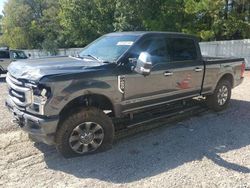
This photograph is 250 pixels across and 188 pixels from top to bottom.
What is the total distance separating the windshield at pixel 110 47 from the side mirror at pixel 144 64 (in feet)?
1.57

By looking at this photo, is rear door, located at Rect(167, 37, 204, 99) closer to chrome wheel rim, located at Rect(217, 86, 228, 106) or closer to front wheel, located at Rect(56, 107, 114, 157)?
chrome wheel rim, located at Rect(217, 86, 228, 106)

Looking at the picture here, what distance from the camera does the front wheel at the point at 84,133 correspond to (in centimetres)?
463

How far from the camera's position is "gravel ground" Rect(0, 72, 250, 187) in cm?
413

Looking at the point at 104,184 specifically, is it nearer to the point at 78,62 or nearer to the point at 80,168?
the point at 80,168

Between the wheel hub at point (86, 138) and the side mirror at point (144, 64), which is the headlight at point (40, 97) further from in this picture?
the side mirror at point (144, 64)

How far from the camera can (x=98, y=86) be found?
4.78 metres

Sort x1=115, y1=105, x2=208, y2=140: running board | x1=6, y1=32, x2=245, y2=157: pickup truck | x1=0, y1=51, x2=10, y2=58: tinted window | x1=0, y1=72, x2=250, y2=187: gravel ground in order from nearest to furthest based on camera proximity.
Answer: x1=0, y1=72, x2=250, y2=187: gravel ground
x1=6, y1=32, x2=245, y2=157: pickup truck
x1=115, y1=105, x2=208, y2=140: running board
x1=0, y1=51, x2=10, y2=58: tinted window

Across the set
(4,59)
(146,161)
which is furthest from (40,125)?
(4,59)

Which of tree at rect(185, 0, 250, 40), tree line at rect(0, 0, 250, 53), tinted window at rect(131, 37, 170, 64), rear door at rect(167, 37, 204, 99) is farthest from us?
tree line at rect(0, 0, 250, 53)

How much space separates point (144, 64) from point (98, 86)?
0.83m

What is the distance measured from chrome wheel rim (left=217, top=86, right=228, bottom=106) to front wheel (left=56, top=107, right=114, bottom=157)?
3.68 m

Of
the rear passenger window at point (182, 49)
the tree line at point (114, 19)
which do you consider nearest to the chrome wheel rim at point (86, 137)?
the rear passenger window at point (182, 49)

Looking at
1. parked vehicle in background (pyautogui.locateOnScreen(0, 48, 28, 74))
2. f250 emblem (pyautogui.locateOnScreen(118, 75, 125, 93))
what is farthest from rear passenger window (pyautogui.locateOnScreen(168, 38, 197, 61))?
parked vehicle in background (pyautogui.locateOnScreen(0, 48, 28, 74))

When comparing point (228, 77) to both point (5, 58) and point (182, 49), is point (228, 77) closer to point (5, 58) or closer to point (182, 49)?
point (182, 49)
